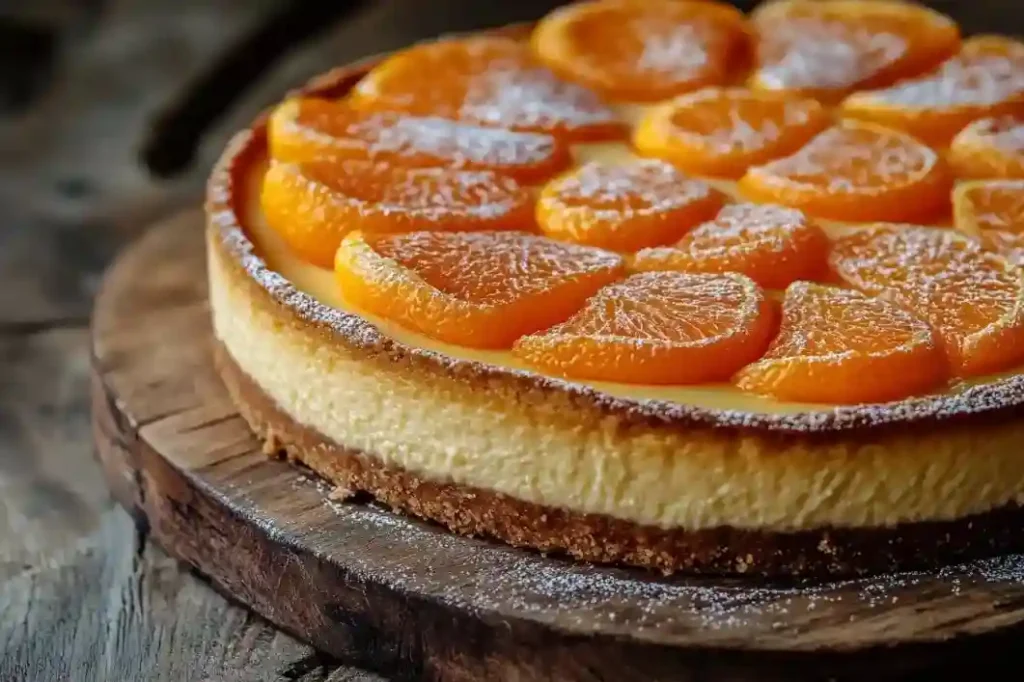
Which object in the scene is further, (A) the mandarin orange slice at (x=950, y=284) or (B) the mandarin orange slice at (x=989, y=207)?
(B) the mandarin orange slice at (x=989, y=207)

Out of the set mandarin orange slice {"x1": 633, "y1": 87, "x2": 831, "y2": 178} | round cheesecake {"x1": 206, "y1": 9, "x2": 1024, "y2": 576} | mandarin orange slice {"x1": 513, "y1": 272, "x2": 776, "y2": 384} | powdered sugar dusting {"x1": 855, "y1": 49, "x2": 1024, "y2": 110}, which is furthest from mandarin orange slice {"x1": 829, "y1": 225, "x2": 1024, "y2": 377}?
powdered sugar dusting {"x1": 855, "y1": 49, "x2": 1024, "y2": 110}

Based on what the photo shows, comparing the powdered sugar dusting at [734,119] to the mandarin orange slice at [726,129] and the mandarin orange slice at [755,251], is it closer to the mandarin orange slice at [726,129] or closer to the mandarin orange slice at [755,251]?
the mandarin orange slice at [726,129]

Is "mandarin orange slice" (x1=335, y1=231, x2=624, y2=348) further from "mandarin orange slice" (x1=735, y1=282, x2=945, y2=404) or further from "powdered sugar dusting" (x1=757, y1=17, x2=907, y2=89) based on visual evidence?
"powdered sugar dusting" (x1=757, y1=17, x2=907, y2=89)

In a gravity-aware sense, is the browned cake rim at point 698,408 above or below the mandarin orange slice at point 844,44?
below

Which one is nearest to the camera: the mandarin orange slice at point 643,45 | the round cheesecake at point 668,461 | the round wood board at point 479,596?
the round wood board at point 479,596

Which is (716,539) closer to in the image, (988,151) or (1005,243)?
(1005,243)

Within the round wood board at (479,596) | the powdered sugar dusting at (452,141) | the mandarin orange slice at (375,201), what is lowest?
the round wood board at (479,596)

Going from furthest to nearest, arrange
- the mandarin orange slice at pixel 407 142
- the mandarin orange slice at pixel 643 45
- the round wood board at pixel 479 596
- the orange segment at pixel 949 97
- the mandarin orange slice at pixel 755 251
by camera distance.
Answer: the mandarin orange slice at pixel 643 45
the orange segment at pixel 949 97
the mandarin orange slice at pixel 407 142
the mandarin orange slice at pixel 755 251
the round wood board at pixel 479 596

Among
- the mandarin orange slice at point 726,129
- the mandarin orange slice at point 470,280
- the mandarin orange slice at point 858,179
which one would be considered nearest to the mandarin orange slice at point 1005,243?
the mandarin orange slice at point 858,179
